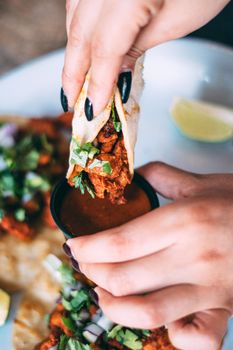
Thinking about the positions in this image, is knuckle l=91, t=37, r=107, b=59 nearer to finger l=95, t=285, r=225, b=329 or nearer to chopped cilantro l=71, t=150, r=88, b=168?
chopped cilantro l=71, t=150, r=88, b=168

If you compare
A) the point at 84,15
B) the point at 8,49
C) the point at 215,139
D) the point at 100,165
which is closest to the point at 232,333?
the point at 100,165

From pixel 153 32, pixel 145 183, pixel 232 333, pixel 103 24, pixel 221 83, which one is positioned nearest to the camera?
pixel 103 24

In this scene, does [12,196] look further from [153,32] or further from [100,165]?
[153,32]

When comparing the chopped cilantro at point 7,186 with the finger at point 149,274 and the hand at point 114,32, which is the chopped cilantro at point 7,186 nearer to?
the hand at point 114,32

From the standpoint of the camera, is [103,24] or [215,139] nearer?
[103,24]

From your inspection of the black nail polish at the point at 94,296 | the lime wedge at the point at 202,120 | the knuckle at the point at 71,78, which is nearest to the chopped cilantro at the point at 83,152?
the knuckle at the point at 71,78

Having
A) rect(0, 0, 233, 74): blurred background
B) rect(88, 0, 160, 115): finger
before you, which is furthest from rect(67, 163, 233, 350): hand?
rect(0, 0, 233, 74): blurred background
